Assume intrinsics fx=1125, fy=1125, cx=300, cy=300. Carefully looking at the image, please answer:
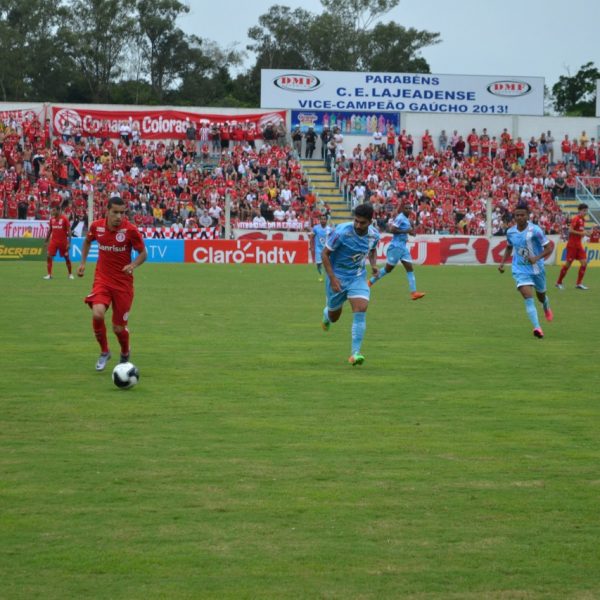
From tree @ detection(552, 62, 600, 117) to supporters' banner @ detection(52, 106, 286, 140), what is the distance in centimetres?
4701

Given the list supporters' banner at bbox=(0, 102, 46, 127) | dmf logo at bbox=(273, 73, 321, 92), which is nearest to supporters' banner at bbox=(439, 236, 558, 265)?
dmf logo at bbox=(273, 73, 321, 92)

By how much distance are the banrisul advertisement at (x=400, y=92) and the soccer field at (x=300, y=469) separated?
42.8 metres

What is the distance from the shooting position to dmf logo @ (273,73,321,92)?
191ft

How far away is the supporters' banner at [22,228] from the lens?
43.0m

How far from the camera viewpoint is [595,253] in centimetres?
4522

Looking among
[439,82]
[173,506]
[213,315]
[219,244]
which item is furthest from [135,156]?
[173,506]

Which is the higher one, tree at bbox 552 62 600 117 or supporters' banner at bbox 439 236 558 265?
tree at bbox 552 62 600 117

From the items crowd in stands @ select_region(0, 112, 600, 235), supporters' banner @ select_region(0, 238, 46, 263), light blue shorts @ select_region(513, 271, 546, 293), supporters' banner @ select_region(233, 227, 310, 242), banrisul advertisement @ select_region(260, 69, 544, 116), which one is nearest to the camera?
light blue shorts @ select_region(513, 271, 546, 293)

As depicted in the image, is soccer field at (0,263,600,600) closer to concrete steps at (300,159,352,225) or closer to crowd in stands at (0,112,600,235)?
crowd in stands at (0,112,600,235)

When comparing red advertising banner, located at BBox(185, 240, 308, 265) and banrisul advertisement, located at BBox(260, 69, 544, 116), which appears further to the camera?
banrisul advertisement, located at BBox(260, 69, 544, 116)

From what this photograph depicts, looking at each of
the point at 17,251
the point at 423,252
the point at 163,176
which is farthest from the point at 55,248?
the point at 163,176

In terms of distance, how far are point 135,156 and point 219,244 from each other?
10309 millimetres

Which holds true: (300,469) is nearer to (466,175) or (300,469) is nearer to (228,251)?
(228,251)

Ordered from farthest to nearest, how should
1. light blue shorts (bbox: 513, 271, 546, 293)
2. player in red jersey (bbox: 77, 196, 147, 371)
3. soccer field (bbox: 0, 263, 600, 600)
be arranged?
1. light blue shorts (bbox: 513, 271, 546, 293)
2. player in red jersey (bbox: 77, 196, 147, 371)
3. soccer field (bbox: 0, 263, 600, 600)
